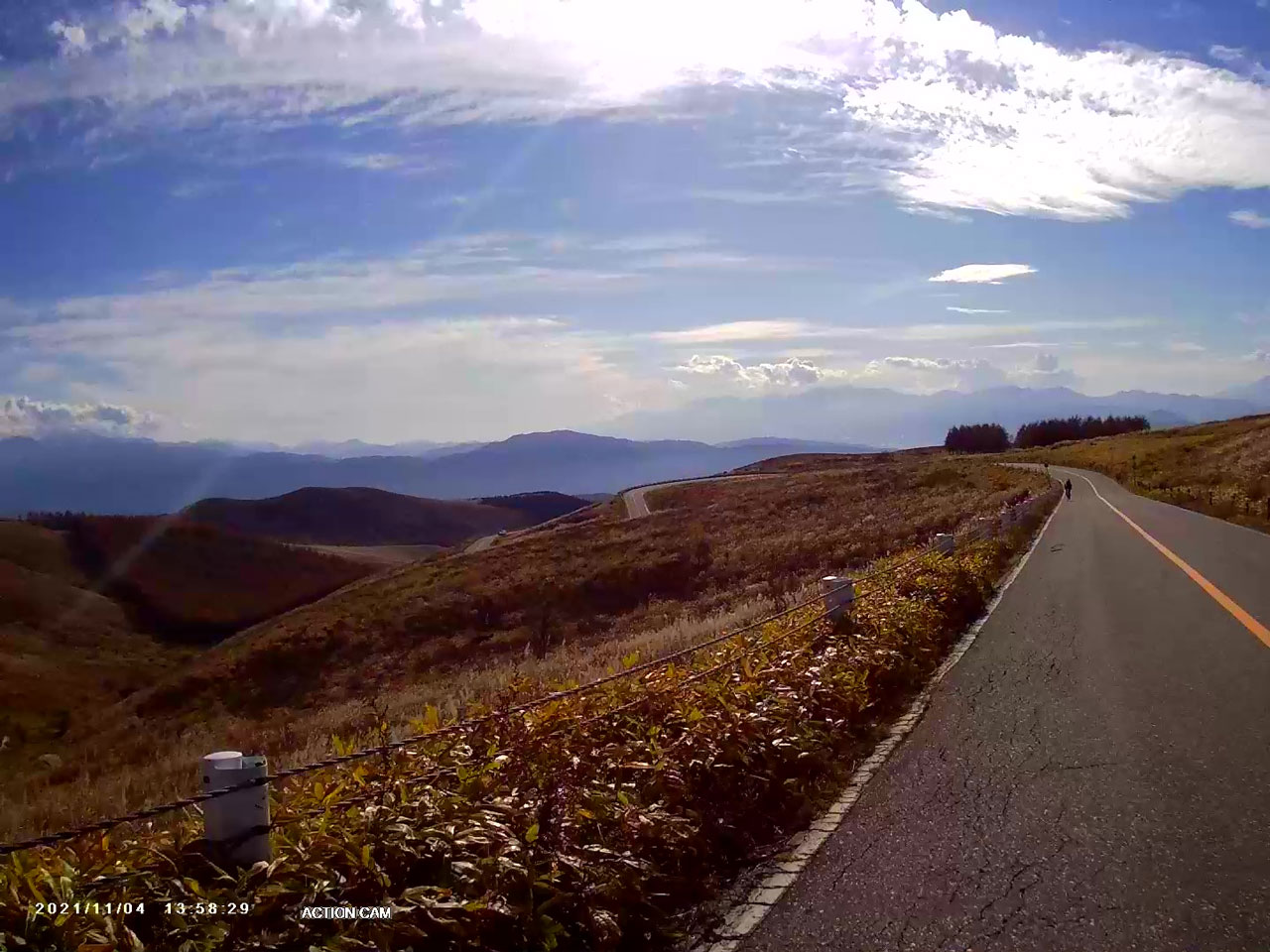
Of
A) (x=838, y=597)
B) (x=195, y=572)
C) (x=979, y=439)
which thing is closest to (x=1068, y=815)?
(x=838, y=597)

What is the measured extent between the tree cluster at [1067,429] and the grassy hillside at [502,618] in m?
90.2

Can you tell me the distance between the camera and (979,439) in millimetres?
128750

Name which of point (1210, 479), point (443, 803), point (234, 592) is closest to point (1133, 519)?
point (1210, 479)

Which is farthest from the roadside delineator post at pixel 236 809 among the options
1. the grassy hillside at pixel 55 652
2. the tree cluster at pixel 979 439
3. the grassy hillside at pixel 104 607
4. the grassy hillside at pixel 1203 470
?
the tree cluster at pixel 979 439

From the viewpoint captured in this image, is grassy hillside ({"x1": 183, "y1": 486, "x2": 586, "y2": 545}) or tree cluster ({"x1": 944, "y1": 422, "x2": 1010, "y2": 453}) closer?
tree cluster ({"x1": 944, "y1": 422, "x2": 1010, "y2": 453})

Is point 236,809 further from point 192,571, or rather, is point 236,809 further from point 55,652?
point 192,571

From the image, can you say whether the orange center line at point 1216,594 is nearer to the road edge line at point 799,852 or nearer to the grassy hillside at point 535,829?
the road edge line at point 799,852

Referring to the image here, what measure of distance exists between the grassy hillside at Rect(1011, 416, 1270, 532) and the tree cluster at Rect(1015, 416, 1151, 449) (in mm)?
48387

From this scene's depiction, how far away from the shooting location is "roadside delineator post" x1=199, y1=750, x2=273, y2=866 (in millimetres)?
3949

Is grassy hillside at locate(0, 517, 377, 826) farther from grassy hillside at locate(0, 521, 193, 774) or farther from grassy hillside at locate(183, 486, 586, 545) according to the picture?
grassy hillside at locate(183, 486, 586, 545)

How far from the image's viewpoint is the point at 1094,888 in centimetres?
452

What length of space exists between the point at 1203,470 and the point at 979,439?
82.1 metres

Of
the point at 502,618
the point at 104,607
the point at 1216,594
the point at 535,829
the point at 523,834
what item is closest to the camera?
the point at 535,829

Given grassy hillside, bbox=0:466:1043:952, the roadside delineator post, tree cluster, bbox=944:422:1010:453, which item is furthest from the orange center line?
tree cluster, bbox=944:422:1010:453
